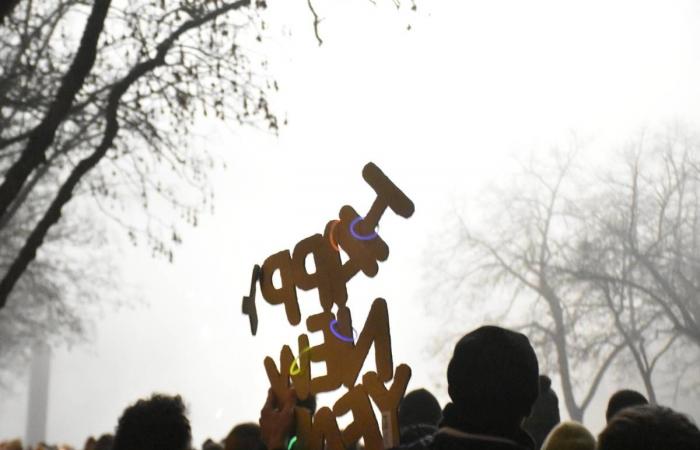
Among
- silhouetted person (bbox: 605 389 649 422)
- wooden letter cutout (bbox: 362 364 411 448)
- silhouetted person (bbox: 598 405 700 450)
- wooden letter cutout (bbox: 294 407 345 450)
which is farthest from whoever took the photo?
silhouetted person (bbox: 605 389 649 422)

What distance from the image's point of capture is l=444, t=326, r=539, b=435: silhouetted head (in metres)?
2.41

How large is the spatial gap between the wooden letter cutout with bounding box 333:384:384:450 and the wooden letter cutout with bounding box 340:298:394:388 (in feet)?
0.26

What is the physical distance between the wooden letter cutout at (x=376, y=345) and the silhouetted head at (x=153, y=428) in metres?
0.75

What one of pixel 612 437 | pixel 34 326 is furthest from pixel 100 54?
pixel 34 326

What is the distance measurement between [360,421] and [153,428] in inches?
→ 35.5

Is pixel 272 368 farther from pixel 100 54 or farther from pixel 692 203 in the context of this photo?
pixel 692 203

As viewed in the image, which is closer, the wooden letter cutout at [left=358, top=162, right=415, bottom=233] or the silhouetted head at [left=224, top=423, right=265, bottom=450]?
the wooden letter cutout at [left=358, top=162, right=415, bottom=233]

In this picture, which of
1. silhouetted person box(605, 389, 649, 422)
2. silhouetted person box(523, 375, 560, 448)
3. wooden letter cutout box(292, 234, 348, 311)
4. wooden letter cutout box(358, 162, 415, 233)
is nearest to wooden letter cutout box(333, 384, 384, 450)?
wooden letter cutout box(292, 234, 348, 311)

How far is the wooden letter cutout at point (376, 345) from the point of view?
3.39 m

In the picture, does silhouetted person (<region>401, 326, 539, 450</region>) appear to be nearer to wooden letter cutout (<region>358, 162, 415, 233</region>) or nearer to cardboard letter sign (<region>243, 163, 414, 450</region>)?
cardboard letter sign (<region>243, 163, 414, 450</region>)

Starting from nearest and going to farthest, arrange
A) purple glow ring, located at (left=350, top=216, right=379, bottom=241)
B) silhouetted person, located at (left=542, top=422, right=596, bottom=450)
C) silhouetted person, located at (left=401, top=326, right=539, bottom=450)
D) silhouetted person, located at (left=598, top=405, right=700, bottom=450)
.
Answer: silhouetted person, located at (left=598, top=405, right=700, bottom=450)
silhouetted person, located at (left=401, top=326, right=539, bottom=450)
silhouetted person, located at (left=542, top=422, right=596, bottom=450)
purple glow ring, located at (left=350, top=216, right=379, bottom=241)

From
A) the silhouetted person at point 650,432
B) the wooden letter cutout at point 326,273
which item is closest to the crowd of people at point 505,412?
the silhouetted person at point 650,432

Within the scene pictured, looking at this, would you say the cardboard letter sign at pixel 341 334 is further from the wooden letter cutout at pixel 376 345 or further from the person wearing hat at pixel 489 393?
the person wearing hat at pixel 489 393

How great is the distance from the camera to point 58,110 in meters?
6.61
